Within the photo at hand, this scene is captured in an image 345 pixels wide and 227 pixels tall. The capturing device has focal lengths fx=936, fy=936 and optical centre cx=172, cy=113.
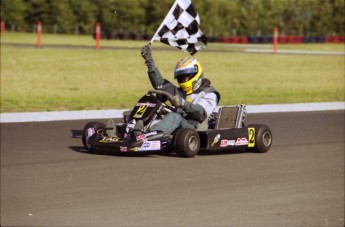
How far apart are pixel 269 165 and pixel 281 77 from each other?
50.2ft

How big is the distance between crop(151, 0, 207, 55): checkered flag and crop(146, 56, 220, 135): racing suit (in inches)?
19.2

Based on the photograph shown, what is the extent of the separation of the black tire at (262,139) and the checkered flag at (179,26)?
53.4 inches

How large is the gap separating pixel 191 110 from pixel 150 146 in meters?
0.56

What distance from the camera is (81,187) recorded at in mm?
7633

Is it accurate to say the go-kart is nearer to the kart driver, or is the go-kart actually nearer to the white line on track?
the kart driver

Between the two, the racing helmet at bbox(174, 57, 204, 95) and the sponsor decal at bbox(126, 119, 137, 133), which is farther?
the racing helmet at bbox(174, 57, 204, 95)

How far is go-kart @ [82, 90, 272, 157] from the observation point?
9.38 metres

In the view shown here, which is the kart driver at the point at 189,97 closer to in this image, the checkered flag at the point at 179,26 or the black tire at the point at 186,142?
the black tire at the point at 186,142

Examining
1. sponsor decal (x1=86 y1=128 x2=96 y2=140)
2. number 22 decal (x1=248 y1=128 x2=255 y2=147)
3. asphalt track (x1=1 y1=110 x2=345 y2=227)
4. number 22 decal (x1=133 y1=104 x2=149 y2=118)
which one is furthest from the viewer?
number 22 decal (x1=248 y1=128 x2=255 y2=147)

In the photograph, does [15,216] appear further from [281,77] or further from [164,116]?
[281,77]

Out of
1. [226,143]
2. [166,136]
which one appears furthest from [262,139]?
[166,136]

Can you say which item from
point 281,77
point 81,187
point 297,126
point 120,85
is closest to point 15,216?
point 81,187

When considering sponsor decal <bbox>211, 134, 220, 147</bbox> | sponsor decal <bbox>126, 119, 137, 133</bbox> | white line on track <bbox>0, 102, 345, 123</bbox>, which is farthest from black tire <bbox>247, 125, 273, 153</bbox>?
white line on track <bbox>0, 102, 345, 123</bbox>

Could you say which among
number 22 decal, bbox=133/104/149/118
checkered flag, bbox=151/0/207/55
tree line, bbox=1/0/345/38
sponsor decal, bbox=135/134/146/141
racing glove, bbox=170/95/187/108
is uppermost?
checkered flag, bbox=151/0/207/55
